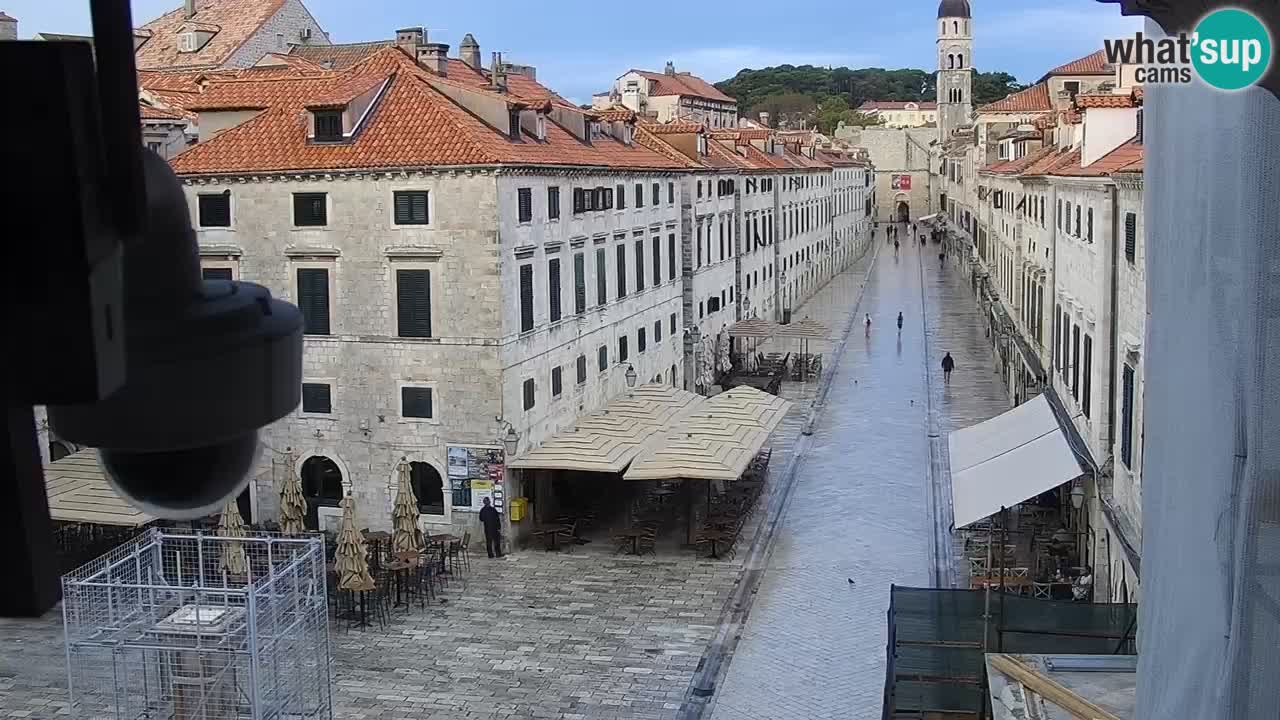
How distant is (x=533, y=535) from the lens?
24.9 metres

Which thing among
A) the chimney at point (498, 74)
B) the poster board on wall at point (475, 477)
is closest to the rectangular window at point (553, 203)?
the poster board on wall at point (475, 477)

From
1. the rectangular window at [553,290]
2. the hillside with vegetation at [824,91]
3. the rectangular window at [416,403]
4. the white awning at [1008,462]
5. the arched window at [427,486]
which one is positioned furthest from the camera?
the hillside with vegetation at [824,91]

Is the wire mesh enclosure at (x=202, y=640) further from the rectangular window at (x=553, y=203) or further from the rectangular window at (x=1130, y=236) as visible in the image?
the rectangular window at (x=553, y=203)

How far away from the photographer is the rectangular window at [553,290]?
26.2 metres

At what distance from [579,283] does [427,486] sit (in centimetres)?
602

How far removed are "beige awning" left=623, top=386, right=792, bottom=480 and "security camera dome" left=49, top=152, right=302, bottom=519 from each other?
2057cm

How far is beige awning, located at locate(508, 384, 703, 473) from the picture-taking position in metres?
24.0

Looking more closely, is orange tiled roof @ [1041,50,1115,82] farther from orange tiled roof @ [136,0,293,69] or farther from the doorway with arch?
the doorway with arch

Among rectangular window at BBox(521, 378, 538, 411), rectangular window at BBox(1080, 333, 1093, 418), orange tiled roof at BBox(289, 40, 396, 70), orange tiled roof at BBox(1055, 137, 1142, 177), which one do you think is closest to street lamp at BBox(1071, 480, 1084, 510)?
rectangular window at BBox(1080, 333, 1093, 418)

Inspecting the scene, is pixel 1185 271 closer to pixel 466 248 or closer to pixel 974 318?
pixel 466 248

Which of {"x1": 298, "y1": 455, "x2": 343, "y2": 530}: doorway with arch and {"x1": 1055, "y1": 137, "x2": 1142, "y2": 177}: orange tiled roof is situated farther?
{"x1": 298, "y1": 455, "x2": 343, "y2": 530}: doorway with arch

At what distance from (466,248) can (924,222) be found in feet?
338

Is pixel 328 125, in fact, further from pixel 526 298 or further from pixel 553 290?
pixel 553 290

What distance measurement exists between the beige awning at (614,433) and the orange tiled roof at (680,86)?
76.6m
